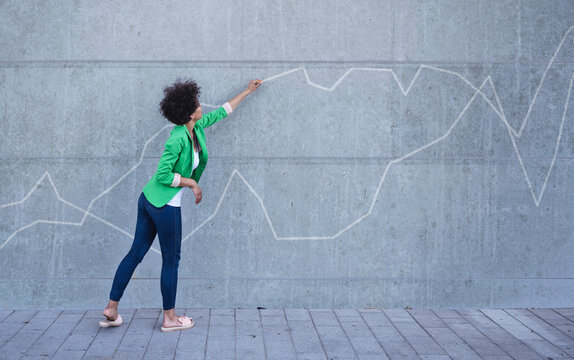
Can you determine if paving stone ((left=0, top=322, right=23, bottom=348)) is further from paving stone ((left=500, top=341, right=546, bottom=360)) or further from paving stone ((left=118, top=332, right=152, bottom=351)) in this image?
paving stone ((left=500, top=341, right=546, bottom=360))

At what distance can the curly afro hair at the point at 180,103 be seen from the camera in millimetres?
4141

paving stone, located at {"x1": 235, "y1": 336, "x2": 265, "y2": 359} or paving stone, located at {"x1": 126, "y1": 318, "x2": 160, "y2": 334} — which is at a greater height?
paving stone, located at {"x1": 126, "y1": 318, "x2": 160, "y2": 334}

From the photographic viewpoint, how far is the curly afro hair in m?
4.14

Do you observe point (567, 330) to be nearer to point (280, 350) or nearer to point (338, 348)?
point (338, 348)

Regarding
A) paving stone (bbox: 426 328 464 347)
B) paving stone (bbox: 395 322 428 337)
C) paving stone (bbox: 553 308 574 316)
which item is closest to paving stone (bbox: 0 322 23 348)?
paving stone (bbox: 395 322 428 337)

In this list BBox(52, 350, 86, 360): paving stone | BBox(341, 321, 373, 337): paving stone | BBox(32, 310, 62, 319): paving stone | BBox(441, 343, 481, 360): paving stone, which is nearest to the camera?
BBox(52, 350, 86, 360): paving stone

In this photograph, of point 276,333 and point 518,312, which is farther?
point 518,312

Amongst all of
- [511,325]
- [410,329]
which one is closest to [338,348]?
[410,329]

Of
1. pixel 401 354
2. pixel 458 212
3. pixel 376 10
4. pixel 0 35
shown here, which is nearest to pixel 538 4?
pixel 376 10

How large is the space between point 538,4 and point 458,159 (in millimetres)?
1424

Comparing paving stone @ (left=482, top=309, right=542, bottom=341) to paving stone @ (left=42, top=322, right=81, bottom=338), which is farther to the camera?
paving stone @ (left=482, top=309, right=542, bottom=341)

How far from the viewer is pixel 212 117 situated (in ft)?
14.8

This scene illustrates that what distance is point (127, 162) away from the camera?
4.74 metres

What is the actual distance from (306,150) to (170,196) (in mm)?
1245
